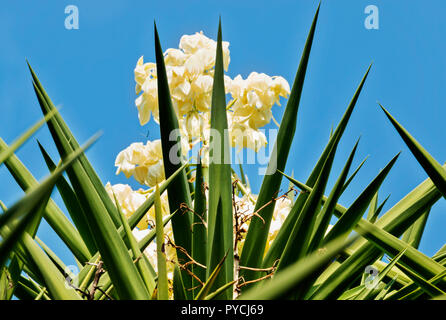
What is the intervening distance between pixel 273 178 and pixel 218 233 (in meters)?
0.26

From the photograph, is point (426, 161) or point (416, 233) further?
point (416, 233)

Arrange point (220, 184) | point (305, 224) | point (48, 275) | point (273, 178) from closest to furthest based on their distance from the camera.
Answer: point (48, 275)
point (305, 224)
point (220, 184)
point (273, 178)

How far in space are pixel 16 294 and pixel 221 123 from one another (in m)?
0.47

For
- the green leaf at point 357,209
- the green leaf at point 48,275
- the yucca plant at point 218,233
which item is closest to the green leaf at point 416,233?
the yucca plant at point 218,233

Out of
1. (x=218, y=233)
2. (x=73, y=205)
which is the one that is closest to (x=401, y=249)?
(x=218, y=233)

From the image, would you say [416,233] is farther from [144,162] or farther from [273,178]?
[144,162]

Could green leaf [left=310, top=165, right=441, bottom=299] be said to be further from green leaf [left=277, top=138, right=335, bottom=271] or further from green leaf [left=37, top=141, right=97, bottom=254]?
green leaf [left=37, top=141, right=97, bottom=254]

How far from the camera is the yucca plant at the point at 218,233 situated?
19.9 inches

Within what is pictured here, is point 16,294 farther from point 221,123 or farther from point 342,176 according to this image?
point 342,176

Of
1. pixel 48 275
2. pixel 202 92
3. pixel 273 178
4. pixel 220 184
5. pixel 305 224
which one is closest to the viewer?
pixel 48 275

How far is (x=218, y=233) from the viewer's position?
62cm

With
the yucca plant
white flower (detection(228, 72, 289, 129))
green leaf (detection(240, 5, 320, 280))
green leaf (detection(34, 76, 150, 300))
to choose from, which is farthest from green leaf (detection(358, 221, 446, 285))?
white flower (detection(228, 72, 289, 129))

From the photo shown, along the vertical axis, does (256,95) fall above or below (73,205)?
above
